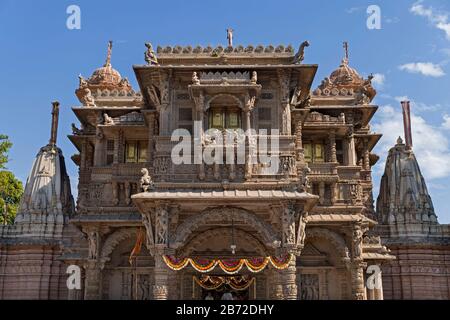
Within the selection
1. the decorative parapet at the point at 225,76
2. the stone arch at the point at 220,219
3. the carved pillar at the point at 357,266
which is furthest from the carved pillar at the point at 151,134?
the carved pillar at the point at 357,266

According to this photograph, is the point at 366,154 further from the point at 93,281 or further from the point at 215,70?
the point at 93,281

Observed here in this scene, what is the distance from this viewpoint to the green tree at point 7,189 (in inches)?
1548

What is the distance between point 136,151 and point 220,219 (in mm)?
10381

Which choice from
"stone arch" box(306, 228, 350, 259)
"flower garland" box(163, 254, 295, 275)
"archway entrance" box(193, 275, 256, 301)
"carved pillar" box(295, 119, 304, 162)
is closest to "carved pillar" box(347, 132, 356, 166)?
"carved pillar" box(295, 119, 304, 162)

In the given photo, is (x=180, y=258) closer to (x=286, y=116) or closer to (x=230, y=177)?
(x=230, y=177)

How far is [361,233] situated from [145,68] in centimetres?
1362

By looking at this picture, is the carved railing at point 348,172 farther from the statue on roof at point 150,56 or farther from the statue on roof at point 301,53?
the statue on roof at point 150,56

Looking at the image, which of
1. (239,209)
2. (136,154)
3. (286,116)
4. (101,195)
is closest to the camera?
(239,209)

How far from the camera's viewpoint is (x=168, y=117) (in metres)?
24.5

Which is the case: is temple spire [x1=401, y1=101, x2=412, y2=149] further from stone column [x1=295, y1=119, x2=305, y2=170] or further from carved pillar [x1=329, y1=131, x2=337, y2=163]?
stone column [x1=295, y1=119, x2=305, y2=170]

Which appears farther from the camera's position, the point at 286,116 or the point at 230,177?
the point at 286,116

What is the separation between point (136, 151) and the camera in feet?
99.7

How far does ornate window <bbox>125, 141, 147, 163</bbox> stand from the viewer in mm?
30158
